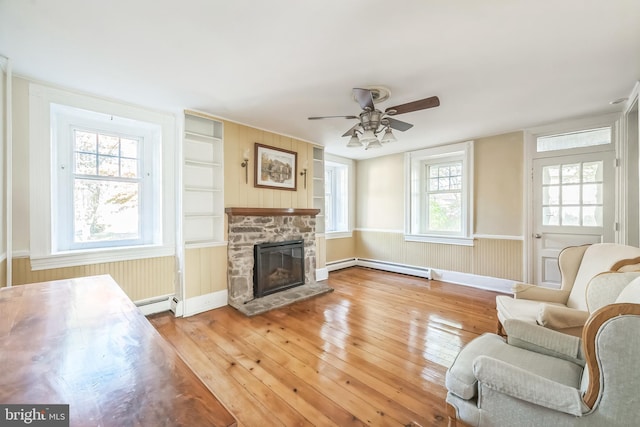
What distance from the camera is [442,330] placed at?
2.72 meters

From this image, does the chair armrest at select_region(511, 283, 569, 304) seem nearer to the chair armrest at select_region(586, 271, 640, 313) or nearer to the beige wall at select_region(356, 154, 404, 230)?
the chair armrest at select_region(586, 271, 640, 313)

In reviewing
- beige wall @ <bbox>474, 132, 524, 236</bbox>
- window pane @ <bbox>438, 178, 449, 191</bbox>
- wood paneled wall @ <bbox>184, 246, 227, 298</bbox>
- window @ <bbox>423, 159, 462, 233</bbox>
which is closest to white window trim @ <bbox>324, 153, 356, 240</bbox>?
window @ <bbox>423, 159, 462, 233</bbox>

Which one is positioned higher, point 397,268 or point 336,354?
point 397,268

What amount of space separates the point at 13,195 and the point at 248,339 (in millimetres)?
2442

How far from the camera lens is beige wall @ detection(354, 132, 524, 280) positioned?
152 inches

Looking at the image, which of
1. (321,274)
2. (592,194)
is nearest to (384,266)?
(321,274)

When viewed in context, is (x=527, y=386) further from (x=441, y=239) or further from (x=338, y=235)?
(x=338, y=235)

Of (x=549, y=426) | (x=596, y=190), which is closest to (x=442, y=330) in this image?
(x=549, y=426)

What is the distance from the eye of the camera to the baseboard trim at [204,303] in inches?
121

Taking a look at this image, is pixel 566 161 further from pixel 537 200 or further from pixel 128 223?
pixel 128 223

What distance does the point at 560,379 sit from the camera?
48.1 inches

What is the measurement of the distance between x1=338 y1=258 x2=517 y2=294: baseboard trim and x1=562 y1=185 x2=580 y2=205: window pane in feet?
4.25

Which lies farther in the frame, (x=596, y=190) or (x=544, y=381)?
(x=596, y=190)

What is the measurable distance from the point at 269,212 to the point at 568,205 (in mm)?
4017
